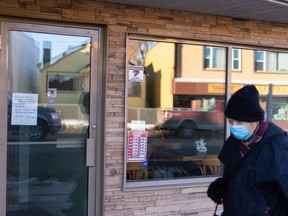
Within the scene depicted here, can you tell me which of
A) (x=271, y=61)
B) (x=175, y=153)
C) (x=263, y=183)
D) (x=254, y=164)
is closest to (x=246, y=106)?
(x=254, y=164)

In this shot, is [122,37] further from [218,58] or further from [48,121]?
[218,58]

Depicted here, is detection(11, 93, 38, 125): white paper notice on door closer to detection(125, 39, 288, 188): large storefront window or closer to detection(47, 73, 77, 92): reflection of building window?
detection(47, 73, 77, 92): reflection of building window

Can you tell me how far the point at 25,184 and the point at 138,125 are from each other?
4.80ft

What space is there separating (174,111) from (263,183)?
10.5 ft

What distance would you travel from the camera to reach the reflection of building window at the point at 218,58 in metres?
5.41

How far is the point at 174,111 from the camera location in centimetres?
562

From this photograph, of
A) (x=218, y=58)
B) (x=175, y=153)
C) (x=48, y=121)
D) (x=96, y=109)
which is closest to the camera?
(x=48, y=121)

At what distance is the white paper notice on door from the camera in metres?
4.37

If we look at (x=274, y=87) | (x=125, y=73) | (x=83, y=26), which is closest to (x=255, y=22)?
(x=274, y=87)

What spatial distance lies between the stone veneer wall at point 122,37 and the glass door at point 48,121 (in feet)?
0.65

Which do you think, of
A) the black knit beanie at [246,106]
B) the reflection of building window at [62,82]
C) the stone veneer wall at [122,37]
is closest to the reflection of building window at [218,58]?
the stone veneer wall at [122,37]

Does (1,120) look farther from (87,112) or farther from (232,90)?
(232,90)

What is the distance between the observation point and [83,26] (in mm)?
4613

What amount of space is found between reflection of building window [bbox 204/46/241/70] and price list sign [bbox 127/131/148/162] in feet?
4.33
